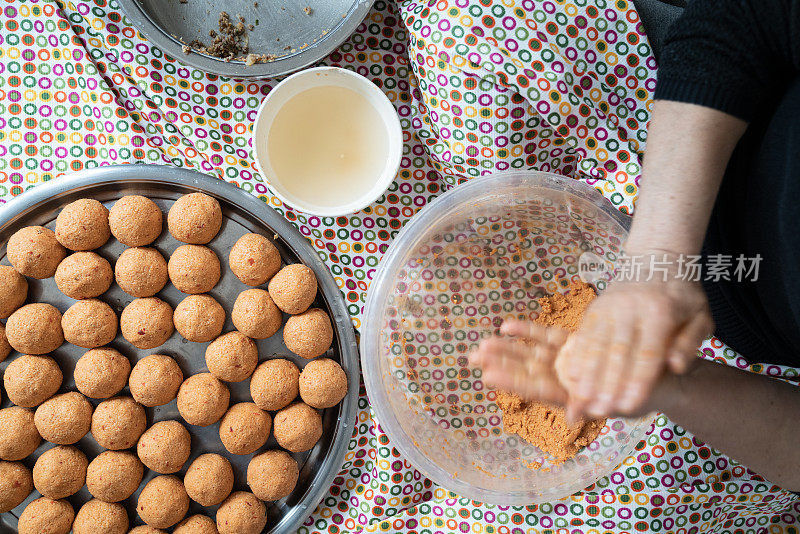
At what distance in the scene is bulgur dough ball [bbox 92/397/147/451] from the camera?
3.65 feet

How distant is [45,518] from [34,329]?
0.37 meters

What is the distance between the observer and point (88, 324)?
110 centimetres

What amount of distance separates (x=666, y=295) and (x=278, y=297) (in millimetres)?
721

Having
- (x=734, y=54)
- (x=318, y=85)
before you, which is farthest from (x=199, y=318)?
(x=734, y=54)

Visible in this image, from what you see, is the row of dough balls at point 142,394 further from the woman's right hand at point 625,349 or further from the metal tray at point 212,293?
the woman's right hand at point 625,349

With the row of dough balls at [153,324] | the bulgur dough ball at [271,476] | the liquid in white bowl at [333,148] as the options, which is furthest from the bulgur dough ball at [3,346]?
the liquid in white bowl at [333,148]

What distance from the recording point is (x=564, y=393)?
67 centimetres

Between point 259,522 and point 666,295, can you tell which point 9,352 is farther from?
point 666,295

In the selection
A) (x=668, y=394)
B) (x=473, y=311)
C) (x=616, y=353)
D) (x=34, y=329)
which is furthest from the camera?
(x=473, y=311)

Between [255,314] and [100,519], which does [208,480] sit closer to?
[100,519]

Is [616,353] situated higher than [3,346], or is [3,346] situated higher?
[616,353]


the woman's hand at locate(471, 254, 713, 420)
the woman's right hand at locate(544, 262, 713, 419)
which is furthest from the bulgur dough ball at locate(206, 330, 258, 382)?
the woman's right hand at locate(544, 262, 713, 419)

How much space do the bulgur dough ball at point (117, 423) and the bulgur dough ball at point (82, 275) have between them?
0.72ft

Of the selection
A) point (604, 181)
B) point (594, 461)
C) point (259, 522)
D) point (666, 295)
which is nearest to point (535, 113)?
point (604, 181)
